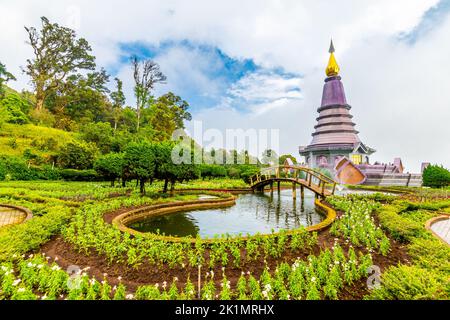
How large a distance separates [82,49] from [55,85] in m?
8.81

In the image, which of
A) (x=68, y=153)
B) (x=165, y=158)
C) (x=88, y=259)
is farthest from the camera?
(x=68, y=153)

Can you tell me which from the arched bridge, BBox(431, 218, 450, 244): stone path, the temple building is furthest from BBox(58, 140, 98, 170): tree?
BBox(431, 218, 450, 244): stone path

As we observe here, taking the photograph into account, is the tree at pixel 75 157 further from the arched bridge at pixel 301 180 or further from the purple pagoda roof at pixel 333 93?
the purple pagoda roof at pixel 333 93

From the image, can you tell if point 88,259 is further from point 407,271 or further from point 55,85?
point 55,85

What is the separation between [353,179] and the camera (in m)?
28.7

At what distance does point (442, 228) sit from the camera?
8.70m

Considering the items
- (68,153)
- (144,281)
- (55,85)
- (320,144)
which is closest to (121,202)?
(144,281)

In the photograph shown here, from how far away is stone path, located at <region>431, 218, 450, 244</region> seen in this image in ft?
25.4

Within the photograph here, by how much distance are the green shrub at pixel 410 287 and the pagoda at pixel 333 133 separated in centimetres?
3243

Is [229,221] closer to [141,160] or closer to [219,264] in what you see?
[219,264]

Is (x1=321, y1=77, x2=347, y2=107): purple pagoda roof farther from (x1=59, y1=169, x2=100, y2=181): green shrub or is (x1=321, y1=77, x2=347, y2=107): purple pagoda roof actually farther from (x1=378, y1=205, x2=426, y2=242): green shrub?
(x1=59, y1=169, x2=100, y2=181): green shrub

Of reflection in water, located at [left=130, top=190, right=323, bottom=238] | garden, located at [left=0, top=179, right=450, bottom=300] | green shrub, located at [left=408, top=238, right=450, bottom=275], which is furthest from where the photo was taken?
reflection in water, located at [left=130, top=190, right=323, bottom=238]

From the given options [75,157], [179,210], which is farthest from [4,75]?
[179,210]

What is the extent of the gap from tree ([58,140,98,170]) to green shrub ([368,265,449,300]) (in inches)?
1217
